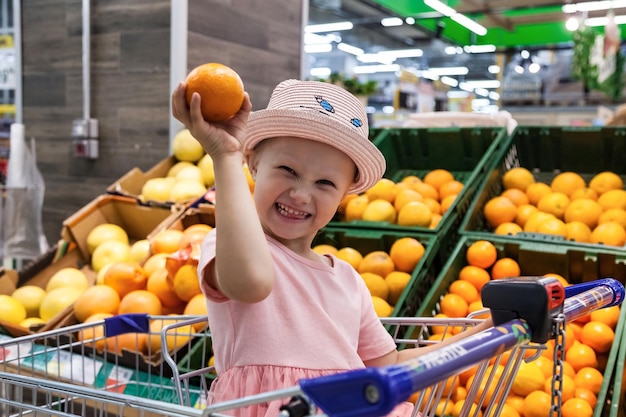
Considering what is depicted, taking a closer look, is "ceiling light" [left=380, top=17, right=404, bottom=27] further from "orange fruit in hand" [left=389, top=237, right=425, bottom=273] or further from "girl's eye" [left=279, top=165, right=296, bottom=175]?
"girl's eye" [left=279, top=165, right=296, bottom=175]

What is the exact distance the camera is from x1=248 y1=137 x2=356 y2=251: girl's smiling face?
109 cm

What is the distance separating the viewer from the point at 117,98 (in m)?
3.70

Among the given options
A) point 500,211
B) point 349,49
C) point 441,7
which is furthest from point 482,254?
point 349,49

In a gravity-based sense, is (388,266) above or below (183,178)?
below

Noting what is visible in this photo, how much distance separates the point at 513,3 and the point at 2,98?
928cm

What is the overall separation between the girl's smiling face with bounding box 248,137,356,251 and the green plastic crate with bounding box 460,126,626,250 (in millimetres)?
1632

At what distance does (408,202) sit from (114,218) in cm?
154

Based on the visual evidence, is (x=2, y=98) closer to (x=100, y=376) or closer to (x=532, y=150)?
(x=100, y=376)

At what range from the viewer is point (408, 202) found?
2.73 m

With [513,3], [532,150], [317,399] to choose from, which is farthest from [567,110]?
[317,399]

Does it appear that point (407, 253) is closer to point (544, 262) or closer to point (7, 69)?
point (544, 262)

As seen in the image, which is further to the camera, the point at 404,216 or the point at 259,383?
the point at 404,216

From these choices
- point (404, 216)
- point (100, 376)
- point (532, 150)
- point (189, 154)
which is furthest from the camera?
point (189, 154)

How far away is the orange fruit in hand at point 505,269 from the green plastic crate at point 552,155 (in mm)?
323
